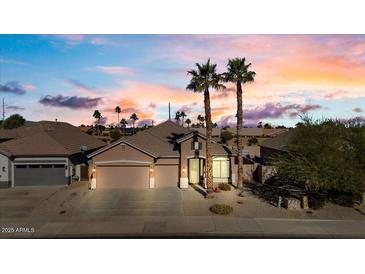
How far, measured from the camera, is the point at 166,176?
26594 mm

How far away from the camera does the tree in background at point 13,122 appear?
210 ft

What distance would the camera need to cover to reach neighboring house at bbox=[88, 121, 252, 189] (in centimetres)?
2561

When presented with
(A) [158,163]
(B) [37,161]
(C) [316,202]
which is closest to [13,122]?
(B) [37,161]

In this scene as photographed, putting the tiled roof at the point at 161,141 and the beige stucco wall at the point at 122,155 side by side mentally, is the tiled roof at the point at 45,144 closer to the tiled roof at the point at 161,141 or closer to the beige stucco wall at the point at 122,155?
the beige stucco wall at the point at 122,155

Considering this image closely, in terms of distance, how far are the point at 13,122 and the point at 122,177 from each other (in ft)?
172

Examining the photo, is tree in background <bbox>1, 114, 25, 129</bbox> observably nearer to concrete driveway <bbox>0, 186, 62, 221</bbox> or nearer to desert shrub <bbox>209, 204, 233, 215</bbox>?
concrete driveway <bbox>0, 186, 62, 221</bbox>

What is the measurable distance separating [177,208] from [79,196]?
8.58 meters

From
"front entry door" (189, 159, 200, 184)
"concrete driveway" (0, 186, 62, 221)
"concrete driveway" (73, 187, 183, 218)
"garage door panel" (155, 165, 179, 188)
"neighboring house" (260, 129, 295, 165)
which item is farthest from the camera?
"neighboring house" (260, 129, 295, 165)

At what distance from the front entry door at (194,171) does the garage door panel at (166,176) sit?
5.16ft

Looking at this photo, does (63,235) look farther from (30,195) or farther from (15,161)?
(15,161)

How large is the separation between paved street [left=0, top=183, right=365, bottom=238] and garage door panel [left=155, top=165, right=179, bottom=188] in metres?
2.64

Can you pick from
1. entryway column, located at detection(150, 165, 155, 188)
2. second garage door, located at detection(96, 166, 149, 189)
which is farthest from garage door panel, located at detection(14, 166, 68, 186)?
entryway column, located at detection(150, 165, 155, 188)

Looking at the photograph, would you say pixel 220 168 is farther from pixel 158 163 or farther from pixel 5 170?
pixel 5 170

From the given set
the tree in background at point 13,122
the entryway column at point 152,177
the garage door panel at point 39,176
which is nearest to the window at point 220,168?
the entryway column at point 152,177
